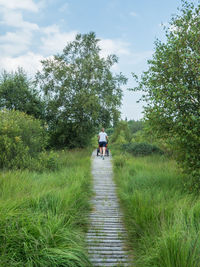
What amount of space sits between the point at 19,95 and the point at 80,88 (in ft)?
18.8

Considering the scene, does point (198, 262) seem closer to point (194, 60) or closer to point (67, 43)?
point (194, 60)

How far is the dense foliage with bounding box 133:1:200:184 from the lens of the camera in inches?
246

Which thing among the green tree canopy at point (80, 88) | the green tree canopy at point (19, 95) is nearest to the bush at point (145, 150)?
the green tree canopy at point (80, 88)

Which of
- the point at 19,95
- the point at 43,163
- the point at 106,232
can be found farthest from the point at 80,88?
the point at 106,232

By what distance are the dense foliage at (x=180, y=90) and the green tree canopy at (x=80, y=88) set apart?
12.8 meters

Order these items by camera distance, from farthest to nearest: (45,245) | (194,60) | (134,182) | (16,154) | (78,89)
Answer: (78,89) → (16,154) → (134,182) → (194,60) → (45,245)

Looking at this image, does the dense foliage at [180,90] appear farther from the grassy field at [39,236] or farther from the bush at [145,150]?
the bush at [145,150]

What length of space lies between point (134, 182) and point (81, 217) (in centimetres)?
248

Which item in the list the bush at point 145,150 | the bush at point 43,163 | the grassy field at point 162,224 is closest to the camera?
the grassy field at point 162,224

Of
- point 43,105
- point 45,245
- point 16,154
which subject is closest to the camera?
point 45,245

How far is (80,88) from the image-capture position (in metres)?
21.3

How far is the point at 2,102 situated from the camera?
69.9 feet

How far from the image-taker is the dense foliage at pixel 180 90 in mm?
6242

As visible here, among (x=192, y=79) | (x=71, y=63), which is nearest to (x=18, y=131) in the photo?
(x=192, y=79)
